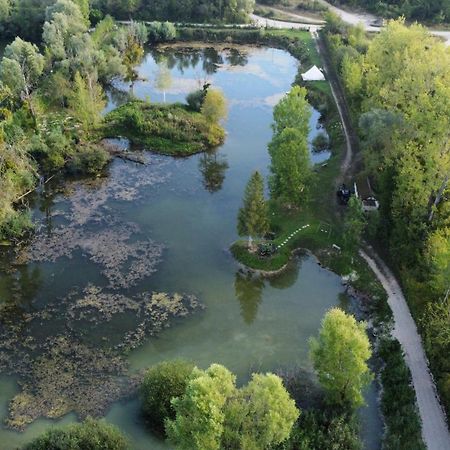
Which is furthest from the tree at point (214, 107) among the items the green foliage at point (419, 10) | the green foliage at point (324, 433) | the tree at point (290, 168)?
the green foliage at point (419, 10)

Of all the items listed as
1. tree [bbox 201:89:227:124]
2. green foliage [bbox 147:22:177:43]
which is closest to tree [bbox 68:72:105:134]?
tree [bbox 201:89:227:124]

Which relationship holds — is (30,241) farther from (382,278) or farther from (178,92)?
(178,92)

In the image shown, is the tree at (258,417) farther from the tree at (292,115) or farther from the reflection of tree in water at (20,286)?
the tree at (292,115)

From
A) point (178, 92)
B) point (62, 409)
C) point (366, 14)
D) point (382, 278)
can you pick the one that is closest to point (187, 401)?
point (62, 409)

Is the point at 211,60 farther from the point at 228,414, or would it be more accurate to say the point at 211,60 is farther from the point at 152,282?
the point at 228,414

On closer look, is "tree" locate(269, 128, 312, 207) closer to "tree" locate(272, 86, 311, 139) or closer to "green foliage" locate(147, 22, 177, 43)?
"tree" locate(272, 86, 311, 139)

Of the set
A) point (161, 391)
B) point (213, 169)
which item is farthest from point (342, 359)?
point (213, 169)
